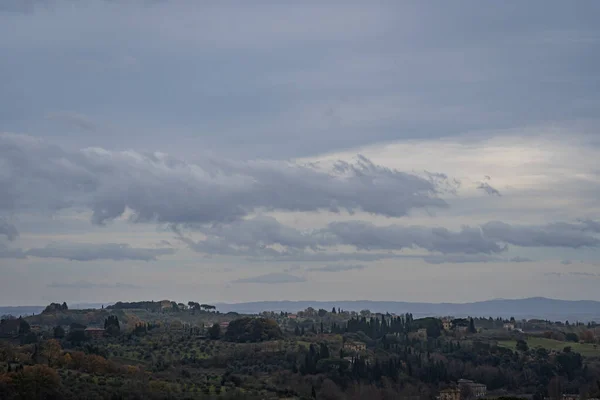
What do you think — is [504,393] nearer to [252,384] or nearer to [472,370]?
[472,370]

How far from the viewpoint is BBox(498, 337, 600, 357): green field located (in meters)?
156

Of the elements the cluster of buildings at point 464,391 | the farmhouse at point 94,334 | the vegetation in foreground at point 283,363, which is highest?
the farmhouse at point 94,334

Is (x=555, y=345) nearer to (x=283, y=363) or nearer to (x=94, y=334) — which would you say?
(x=283, y=363)

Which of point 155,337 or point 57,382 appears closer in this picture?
point 57,382

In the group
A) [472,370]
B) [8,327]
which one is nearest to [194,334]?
[8,327]

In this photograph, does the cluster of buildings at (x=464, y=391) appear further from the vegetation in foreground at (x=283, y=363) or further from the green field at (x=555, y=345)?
the green field at (x=555, y=345)

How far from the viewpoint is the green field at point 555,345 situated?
513 feet

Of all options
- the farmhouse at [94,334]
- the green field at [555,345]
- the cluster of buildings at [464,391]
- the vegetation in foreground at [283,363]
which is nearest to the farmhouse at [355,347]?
the vegetation in foreground at [283,363]

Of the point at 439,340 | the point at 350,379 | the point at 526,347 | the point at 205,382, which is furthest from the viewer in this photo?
the point at 439,340

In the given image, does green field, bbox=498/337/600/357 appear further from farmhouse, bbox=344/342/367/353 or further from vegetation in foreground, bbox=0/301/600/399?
farmhouse, bbox=344/342/367/353

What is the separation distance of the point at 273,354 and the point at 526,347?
47915 millimetres

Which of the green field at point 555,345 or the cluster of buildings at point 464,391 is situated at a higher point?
the green field at point 555,345

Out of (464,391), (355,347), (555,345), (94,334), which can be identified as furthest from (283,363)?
(555,345)

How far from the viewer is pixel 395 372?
11725cm
